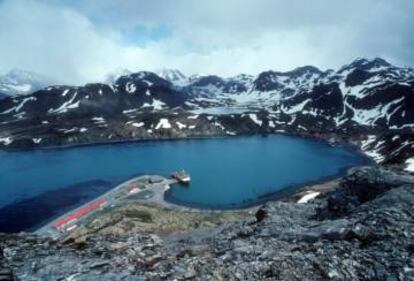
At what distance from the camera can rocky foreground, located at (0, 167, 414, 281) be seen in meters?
16.3

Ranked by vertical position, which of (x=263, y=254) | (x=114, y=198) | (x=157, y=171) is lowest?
(x=157, y=171)

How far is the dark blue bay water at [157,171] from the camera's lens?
104188 millimetres

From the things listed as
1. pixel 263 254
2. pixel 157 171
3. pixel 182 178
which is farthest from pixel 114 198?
pixel 263 254

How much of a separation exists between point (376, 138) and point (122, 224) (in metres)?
164

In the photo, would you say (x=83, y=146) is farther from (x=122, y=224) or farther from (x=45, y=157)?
(x=122, y=224)

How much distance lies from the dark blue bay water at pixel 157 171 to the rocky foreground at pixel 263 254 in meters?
76.0

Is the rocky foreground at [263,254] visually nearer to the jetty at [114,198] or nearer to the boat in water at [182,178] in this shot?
the jetty at [114,198]

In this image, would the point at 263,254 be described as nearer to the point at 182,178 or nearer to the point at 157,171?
the point at 182,178

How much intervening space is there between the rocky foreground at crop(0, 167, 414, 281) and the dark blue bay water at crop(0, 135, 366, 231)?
76.0 m

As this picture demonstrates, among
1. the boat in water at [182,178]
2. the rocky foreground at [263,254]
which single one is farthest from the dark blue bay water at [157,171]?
the rocky foreground at [263,254]

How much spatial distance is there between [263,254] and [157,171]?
125m

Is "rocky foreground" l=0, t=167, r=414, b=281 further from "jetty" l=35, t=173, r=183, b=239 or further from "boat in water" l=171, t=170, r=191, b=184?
"boat in water" l=171, t=170, r=191, b=184

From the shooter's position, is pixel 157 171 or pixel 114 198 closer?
pixel 114 198

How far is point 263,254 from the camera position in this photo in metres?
18.5
